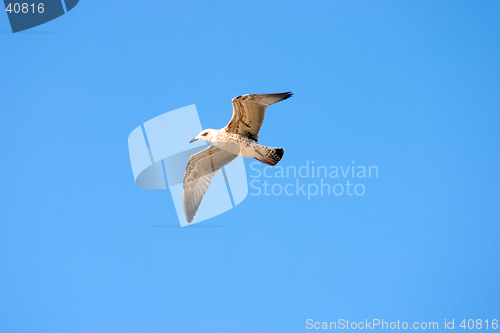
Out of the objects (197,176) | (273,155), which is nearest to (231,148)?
(273,155)

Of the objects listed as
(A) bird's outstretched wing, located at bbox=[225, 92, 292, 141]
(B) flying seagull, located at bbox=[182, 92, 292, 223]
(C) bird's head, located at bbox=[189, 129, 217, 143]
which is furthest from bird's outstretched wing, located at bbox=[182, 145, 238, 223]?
(A) bird's outstretched wing, located at bbox=[225, 92, 292, 141]

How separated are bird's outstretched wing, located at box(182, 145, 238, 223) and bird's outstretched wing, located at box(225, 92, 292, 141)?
844 mm

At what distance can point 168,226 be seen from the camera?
20.1 ft

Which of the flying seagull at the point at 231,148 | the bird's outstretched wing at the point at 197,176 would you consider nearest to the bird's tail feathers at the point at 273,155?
the flying seagull at the point at 231,148

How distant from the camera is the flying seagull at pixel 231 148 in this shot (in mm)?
5262

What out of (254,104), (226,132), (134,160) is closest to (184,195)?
(134,160)

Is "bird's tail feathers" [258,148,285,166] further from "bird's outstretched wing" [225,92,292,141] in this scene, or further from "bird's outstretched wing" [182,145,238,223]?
"bird's outstretched wing" [182,145,238,223]

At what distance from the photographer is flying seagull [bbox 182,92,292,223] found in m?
5.26

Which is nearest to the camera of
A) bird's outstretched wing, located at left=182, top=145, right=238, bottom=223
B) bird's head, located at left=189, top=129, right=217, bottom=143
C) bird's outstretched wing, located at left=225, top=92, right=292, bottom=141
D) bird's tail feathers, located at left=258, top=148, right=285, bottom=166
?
bird's outstretched wing, located at left=225, top=92, right=292, bottom=141

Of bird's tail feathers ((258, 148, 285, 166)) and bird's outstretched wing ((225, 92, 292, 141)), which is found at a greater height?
bird's outstretched wing ((225, 92, 292, 141))

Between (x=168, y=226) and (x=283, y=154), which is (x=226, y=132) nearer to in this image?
(x=283, y=154)

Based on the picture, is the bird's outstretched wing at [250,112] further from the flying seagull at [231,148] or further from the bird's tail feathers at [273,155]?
the bird's tail feathers at [273,155]

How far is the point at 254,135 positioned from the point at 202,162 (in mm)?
1145

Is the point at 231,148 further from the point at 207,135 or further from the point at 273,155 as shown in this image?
the point at 273,155
